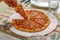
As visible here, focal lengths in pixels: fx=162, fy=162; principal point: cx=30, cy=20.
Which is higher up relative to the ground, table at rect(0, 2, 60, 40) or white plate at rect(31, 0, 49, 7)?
white plate at rect(31, 0, 49, 7)

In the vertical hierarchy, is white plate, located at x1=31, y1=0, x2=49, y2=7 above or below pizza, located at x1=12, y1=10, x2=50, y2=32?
above

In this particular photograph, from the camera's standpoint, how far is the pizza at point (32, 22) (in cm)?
92

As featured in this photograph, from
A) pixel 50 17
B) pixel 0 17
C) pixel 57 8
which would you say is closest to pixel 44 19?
pixel 50 17

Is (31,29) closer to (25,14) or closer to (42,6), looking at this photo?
(25,14)

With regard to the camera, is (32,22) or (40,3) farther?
(40,3)

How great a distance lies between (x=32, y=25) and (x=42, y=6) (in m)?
0.22

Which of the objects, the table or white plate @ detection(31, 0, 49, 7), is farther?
white plate @ detection(31, 0, 49, 7)

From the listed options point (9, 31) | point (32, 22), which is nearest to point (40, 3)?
point (32, 22)

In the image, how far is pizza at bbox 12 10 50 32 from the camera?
3.02 ft

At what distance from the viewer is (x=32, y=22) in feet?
3.17

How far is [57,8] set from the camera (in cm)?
108

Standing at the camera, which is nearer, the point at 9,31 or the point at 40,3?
the point at 9,31

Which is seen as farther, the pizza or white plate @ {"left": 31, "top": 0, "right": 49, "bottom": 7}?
white plate @ {"left": 31, "top": 0, "right": 49, "bottom": 7}

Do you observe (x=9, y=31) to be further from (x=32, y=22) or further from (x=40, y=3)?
(x=40, y=3)
